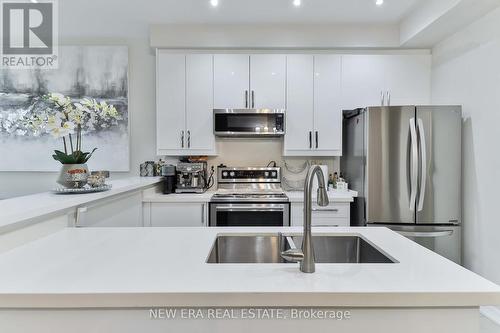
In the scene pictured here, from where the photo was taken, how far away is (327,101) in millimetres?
3221

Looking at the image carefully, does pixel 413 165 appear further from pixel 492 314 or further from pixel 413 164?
pixel 492 314

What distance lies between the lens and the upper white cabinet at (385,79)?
3.21 m

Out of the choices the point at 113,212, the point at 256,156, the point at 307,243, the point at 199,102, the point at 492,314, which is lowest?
the point at 492,314

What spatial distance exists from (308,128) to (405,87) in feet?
3.73

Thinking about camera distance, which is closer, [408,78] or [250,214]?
[250,214]

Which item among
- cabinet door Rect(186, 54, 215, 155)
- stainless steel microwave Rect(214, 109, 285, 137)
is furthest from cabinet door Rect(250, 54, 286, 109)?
cabinet door Rect(186, 54, 215, 155)

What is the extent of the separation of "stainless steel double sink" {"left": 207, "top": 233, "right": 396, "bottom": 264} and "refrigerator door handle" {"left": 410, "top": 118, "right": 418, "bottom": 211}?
4.79 feet

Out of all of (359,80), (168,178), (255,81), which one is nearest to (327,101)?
(359,80)

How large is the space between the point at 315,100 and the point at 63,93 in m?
2.94

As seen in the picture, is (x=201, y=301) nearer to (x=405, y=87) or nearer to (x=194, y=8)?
(x=194, y=8)

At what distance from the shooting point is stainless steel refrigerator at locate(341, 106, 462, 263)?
2613mm

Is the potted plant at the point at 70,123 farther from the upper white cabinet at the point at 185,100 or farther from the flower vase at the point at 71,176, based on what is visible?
the upper white cabinet at the point at 185,100

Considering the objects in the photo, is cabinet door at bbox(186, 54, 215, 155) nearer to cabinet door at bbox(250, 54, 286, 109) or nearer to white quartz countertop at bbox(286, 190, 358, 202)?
cabinet door at bbox(250, 54, 286, 109)

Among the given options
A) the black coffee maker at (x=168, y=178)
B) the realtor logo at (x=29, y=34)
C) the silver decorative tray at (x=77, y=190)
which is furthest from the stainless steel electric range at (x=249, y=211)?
the realtor logo at (x=29, y=34)
